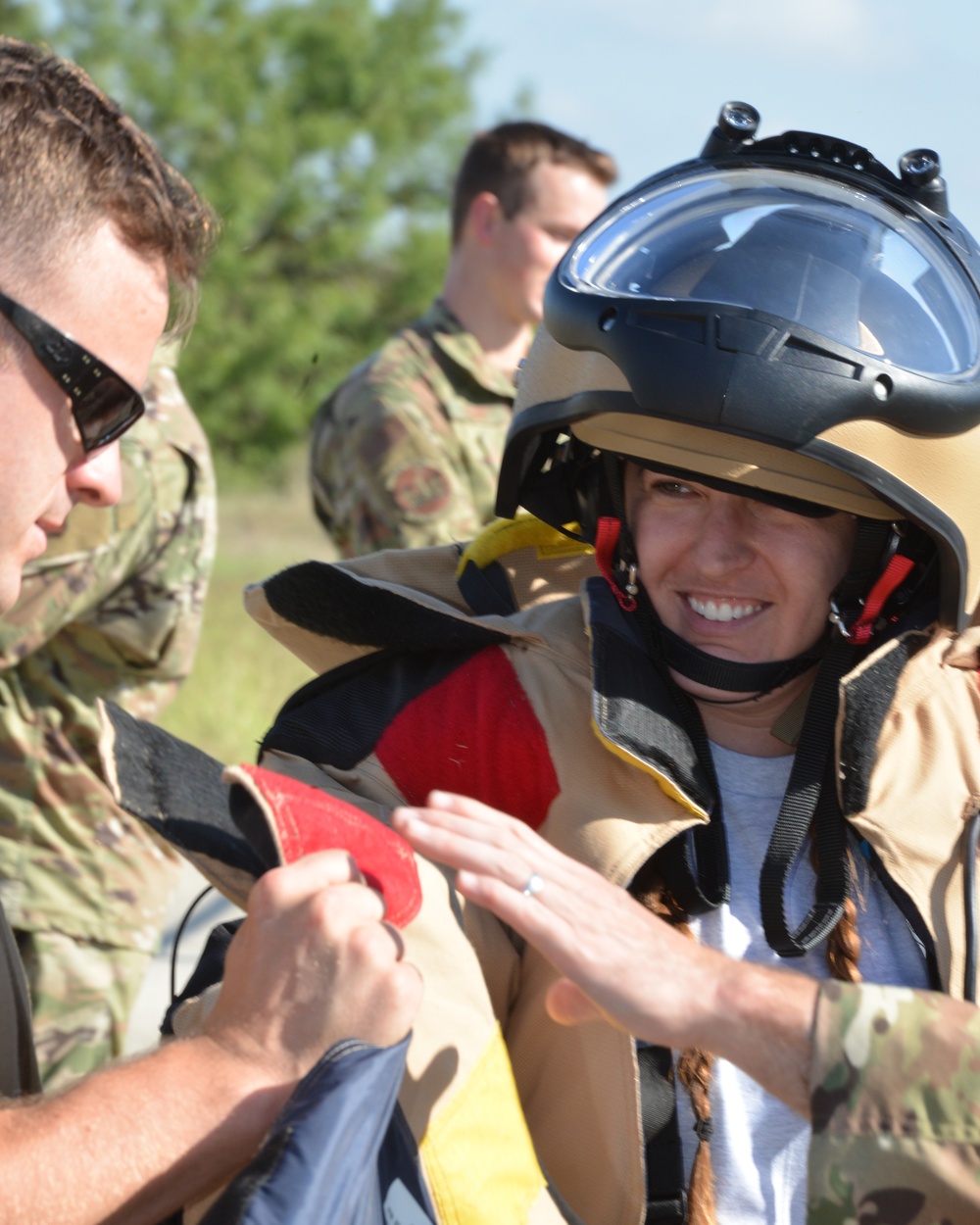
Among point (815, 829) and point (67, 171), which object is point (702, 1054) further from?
point (67, 171)

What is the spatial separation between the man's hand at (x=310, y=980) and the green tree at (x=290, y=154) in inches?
775

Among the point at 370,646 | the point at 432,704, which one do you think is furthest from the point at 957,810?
the point at 370,646

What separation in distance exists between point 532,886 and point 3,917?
999mm

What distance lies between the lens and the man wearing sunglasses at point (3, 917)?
1.71m

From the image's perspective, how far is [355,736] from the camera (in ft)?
7.59

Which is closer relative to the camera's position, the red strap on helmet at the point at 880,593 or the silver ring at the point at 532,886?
the silver ring at the point at 532,886

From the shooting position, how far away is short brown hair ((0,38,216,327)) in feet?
6.85

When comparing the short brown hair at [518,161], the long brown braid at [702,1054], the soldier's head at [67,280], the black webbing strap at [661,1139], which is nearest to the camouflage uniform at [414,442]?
the short brown hair at [518,161]

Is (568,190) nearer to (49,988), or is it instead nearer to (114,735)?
(49,988)

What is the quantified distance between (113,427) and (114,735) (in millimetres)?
603

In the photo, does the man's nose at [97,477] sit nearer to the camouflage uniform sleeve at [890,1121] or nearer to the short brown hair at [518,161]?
A: the camouflage uniform sleeve at [890,1121]

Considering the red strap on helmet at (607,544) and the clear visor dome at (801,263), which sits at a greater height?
the clear visor dome at (801,263)

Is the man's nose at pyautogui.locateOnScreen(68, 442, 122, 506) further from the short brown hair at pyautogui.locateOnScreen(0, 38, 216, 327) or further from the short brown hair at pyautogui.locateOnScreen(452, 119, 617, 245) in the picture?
the short brown hair at pyautogui.locateOnScreen(452, 119, 617, 245)

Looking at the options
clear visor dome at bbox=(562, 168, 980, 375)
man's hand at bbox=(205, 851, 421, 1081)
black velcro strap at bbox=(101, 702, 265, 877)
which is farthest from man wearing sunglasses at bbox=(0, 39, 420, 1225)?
clear visor dome at bbox=(562, 168, 980, 375)
